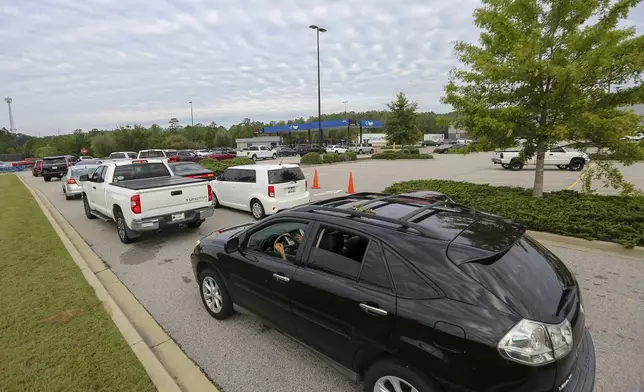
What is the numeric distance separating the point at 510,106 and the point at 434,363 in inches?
301

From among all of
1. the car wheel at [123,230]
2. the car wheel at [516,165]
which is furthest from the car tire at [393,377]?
the car wheel at [516,165]

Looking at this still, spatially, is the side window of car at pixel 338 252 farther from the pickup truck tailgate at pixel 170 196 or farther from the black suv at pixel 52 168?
the black suv at pixel 52 168

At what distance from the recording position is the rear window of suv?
29.2 ft

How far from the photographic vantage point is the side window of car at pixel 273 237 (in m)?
3.43

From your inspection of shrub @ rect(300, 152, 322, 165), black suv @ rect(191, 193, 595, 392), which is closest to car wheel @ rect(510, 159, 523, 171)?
shrub @ rect(300, 152, 322, 165)

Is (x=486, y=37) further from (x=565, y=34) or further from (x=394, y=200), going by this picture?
(x=394, y=200)

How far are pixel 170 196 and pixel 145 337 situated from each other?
3.89 m

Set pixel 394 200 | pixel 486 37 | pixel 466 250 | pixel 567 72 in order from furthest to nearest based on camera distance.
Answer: pixel 486 37
pixel 567 72
pixel 394 200
pixel 466 250

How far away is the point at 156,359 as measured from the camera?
125 inches

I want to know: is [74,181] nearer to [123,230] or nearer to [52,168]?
[123,230]

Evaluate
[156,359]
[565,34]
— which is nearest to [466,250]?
[156,359]

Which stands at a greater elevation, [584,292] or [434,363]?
[434,363]

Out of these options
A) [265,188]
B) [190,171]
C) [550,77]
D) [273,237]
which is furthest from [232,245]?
[190,171]

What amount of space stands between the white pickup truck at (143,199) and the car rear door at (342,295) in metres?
4.99
